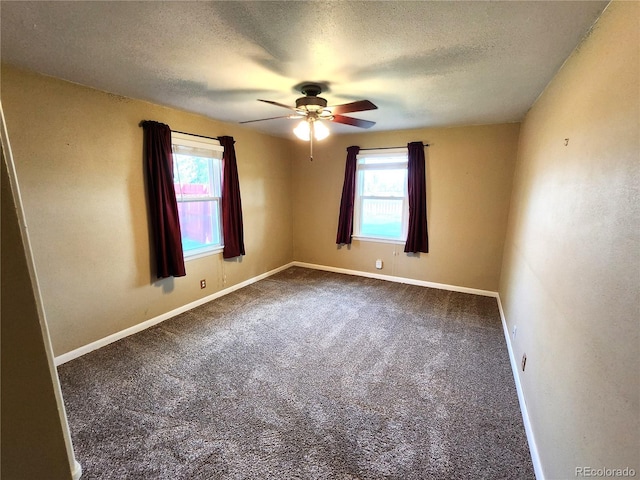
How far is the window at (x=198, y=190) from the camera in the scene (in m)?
3.26

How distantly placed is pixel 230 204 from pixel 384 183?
2329mm

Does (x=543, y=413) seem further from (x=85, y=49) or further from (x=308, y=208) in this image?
(x=308, y=208)

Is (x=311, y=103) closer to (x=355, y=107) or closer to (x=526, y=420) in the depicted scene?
(x=355, y=107)

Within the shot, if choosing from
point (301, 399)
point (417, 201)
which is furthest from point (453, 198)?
point (301, 399)

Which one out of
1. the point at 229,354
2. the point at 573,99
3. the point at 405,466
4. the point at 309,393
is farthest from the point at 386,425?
the point at 573,99

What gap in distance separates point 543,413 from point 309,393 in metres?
1.42

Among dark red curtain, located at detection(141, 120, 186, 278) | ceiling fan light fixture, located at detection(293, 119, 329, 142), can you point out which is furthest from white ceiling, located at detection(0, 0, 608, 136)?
dark red curtain, located at detection(141, 120, 186, 278)

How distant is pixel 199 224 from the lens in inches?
143

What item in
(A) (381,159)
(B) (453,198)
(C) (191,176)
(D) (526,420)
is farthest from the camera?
(A) (381,159)

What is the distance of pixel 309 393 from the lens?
2.09m

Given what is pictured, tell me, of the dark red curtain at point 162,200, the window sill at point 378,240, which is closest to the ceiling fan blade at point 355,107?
the dark red curtain at point 162,200

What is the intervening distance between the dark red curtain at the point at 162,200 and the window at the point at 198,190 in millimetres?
195

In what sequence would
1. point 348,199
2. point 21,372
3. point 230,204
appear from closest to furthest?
point 21,372
point 230,204
point 348,199

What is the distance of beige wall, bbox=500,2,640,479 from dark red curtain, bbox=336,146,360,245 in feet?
8.66
